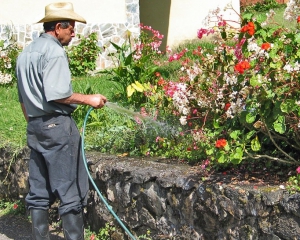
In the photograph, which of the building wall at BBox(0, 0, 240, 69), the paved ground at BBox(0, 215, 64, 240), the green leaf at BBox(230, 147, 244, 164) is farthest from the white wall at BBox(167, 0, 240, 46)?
the green leaf at BBox(230, 147, 244, 164)

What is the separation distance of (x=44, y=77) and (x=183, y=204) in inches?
53.6

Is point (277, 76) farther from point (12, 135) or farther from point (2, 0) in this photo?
point (2, 0)

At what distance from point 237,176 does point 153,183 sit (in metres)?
0.72

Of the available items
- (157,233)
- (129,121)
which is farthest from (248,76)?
(129,121)

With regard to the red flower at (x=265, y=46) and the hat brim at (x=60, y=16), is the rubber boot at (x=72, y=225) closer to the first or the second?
the hat brim at (x=60, y=16)

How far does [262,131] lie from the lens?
4191 mm

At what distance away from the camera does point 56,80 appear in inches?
179

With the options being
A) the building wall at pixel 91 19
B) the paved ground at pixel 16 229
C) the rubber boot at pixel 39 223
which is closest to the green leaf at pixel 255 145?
the rubber boot at pixel 39 223

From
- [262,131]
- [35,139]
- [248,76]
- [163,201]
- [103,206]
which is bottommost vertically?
[103,206]

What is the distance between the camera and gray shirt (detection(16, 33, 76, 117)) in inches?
179

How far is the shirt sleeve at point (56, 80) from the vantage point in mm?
4531

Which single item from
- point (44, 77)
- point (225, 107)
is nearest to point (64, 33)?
point (44, 77)

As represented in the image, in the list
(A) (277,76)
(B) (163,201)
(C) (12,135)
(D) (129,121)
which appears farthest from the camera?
(C) (12,135)

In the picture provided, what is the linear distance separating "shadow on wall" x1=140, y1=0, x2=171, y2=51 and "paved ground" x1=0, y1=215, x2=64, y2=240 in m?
8.18
